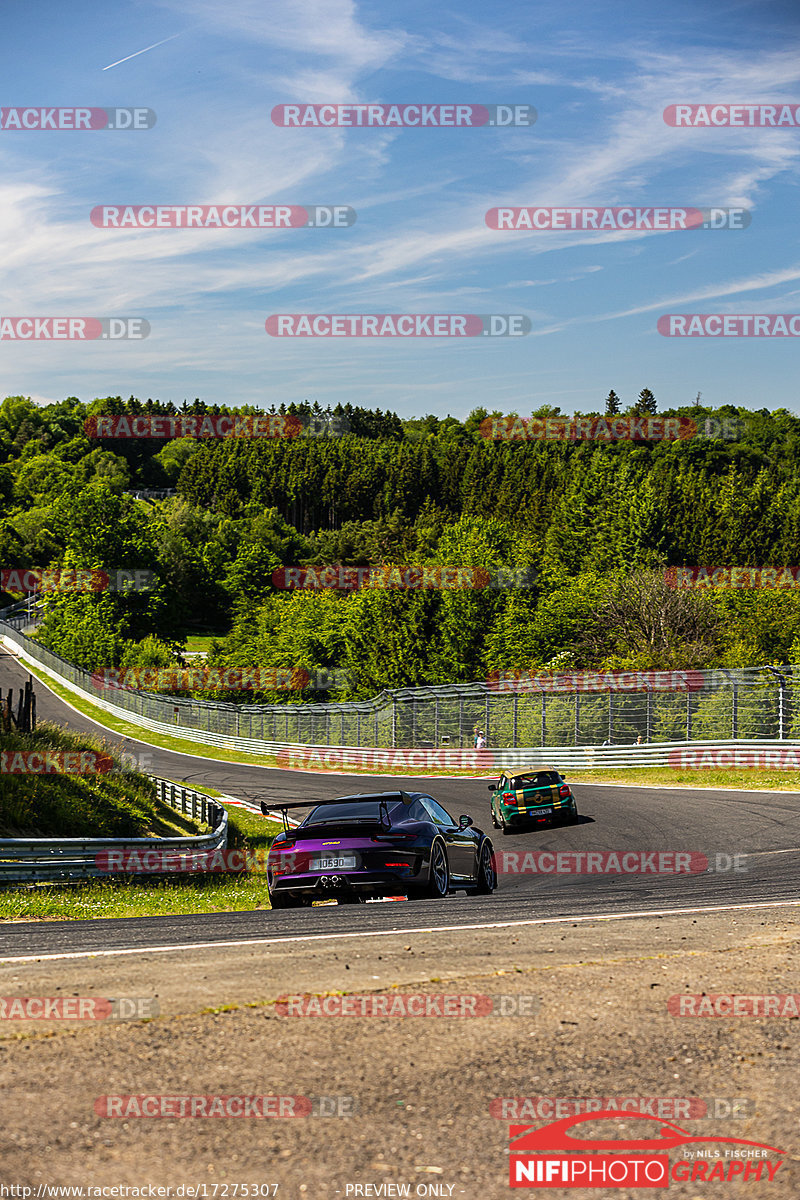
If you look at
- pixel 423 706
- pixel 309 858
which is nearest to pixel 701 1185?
pixel 309 858

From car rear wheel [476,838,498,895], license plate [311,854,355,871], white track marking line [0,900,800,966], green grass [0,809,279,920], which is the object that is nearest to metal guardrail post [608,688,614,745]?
green grass [0,809,279,920]

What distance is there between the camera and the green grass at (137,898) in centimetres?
1189

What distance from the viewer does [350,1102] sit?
433cm

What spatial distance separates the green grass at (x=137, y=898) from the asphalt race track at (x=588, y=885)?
2503 mm

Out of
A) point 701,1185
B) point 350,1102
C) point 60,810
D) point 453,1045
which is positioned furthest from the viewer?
point 60,810

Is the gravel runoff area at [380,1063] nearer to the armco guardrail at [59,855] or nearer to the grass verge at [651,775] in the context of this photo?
the armco guardrail at [59,855]

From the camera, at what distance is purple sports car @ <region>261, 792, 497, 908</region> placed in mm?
10445

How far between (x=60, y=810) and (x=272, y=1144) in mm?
14834

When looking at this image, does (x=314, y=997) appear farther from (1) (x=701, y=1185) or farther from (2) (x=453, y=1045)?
(1) (x=701, y=1185)

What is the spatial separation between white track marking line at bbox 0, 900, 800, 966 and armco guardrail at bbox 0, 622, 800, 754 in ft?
60.4

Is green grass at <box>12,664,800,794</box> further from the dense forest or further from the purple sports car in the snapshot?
the purple sports car

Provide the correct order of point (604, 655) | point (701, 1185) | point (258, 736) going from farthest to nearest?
point (604, 655) → point (258, 736) → point (701, 1185)

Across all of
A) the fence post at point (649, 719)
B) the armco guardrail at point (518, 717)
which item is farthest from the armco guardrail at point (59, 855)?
the fence post at point (649, 719)

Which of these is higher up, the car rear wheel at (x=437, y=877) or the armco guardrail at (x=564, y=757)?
the car rear wheel at (x=437, y=877)
